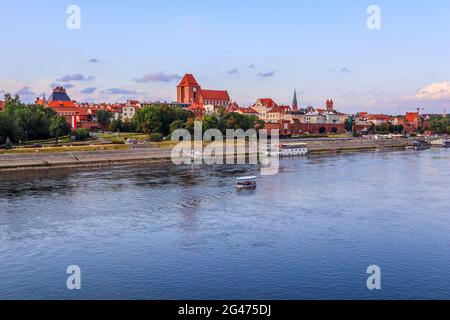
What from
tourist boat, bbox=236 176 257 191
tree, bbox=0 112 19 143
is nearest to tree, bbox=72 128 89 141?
tree, bbox=0 112 19 143

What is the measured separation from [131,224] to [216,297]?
9.52 metres

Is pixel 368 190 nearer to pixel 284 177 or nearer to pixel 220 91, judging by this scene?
pixel 284 177

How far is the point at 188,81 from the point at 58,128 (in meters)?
67.2

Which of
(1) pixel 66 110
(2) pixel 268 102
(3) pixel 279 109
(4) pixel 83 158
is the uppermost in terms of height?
(2) pixel 268 102

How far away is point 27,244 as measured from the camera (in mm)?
20188

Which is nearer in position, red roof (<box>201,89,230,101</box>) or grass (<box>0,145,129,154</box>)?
grass (<box>0,145,129,154</box>)

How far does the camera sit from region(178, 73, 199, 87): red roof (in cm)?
12319

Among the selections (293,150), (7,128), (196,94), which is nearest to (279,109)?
(196,94)

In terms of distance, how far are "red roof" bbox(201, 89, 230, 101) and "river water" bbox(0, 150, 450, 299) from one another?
281ft

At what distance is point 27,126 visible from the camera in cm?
5831

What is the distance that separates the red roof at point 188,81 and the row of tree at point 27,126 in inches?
2467

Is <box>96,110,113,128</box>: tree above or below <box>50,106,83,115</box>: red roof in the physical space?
below

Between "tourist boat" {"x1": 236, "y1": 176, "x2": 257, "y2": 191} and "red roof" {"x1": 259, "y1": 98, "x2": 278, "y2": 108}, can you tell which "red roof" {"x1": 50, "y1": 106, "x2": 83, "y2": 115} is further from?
"tourist boat" {"x1": 236, "y1": 176, "x2": 257, "y2": 191}

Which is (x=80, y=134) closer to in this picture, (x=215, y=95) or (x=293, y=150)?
(x=293, y=150)
